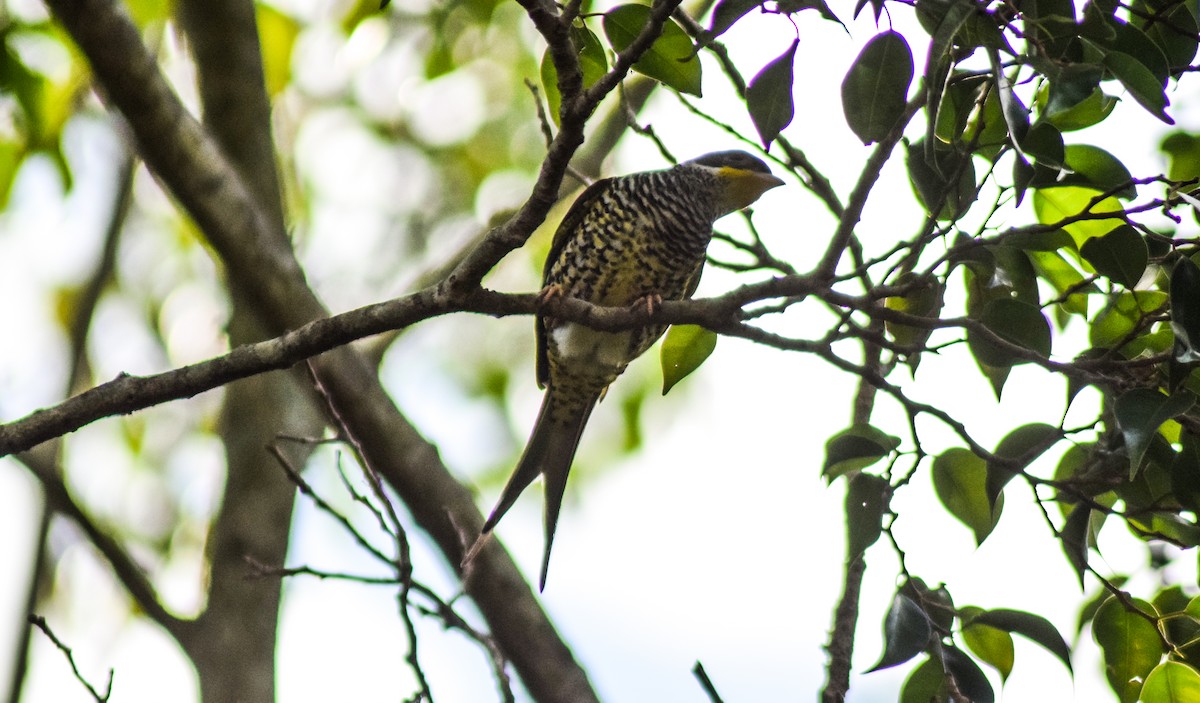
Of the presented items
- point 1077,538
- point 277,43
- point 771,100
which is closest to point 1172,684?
point 1077,538

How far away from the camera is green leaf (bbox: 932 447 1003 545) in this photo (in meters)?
2.24

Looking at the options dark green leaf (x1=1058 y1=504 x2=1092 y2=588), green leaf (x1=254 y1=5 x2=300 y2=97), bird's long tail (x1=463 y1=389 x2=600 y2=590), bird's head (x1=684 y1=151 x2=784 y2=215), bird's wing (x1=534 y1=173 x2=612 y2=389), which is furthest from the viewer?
green leaf (x1=254 y1=5 x2=300 y2=97)

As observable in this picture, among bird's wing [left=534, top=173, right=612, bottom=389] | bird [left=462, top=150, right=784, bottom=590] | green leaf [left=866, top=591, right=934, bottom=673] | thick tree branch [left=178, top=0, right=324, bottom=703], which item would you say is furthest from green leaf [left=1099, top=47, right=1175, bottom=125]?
thick tree branch [left=178, top=0, right=324, bottom=703]

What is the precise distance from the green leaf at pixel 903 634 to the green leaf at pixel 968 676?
0.28 feet

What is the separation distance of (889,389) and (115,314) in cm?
408

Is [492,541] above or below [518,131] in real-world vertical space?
below

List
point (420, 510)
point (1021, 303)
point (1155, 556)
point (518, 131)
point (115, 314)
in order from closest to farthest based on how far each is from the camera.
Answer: point (1021, 303)
point (1155, 556)
point (420, 510)
point (115, 314)
point (518, 131)

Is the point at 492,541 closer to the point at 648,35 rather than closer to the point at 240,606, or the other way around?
the point at 240,606

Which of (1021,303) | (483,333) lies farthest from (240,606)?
(483,333)

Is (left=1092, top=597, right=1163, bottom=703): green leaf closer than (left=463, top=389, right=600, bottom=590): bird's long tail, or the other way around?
(left=1092, top=597, right=1163, bottom=703): green leaf

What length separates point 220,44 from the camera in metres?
3.71

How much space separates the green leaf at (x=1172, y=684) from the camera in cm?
202

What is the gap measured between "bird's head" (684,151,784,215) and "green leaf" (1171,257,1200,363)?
218cm

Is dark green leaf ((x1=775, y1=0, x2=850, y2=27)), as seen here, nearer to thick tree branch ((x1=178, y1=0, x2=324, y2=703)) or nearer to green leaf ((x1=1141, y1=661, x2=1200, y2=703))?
green leaf ((x1=1141, y1=661, x2=1200, y2=703))
